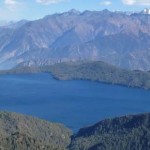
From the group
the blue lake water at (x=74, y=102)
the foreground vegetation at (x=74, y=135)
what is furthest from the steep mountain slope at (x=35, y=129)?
the blue lake water at (x=74, y=102)

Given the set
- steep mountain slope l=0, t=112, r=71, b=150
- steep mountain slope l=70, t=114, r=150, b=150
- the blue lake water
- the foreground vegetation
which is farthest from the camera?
the blue lake water

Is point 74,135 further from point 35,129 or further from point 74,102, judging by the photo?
point 74,102

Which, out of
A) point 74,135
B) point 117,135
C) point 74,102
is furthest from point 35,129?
point 74,102

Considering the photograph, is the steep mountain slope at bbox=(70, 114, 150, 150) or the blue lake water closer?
the steep mountain slope at bbox=(70, 114, 150, 150)

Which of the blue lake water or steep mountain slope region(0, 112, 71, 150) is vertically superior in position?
the blue lake water

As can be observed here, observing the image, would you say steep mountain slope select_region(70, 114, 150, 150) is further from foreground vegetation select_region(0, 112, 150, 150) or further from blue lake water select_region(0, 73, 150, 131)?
blue lake water select_region(0, 73, 150, 131)

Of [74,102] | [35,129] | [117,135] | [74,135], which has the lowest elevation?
[117,135]

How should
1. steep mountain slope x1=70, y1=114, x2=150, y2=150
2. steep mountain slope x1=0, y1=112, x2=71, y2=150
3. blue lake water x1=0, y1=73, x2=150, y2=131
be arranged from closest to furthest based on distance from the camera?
steep mountain slope x1=70, y1=114, x2=150, y2=150 < steep mountain slope x1=0, y1=112, x2=71, y2=150 < blue lake water x1=0, y1=73, x2=150, y2=131

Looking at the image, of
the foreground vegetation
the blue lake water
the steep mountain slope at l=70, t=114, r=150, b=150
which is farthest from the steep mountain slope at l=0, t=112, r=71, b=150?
the blue lake water

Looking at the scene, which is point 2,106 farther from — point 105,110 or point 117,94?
point 117,94
